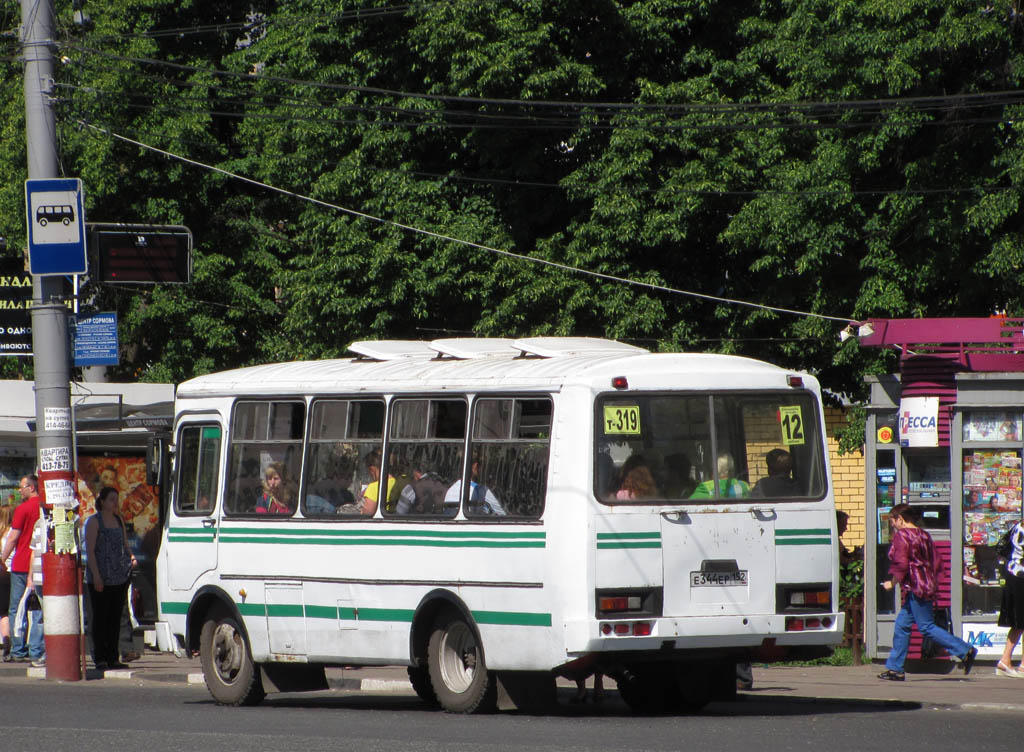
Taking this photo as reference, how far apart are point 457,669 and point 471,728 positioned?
132cm

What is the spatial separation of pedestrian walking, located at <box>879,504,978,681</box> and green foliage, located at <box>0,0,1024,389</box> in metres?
6.82

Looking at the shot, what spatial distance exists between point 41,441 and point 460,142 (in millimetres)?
11333

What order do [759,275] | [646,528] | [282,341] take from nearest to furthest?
1. [646,528]
2. [759,275]
3. [282,341]

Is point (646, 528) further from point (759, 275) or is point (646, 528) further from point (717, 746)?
point (759, 275)

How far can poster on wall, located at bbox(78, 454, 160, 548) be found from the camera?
2117 cm

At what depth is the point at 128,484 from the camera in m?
21.5

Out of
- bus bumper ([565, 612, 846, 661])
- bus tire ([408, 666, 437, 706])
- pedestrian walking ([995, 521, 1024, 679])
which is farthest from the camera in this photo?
pedestrian walking ([995, 521, 1024, 679])

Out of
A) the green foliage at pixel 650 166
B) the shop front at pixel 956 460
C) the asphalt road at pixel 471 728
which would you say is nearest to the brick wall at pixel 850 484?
the green foliage at pixel 650 166

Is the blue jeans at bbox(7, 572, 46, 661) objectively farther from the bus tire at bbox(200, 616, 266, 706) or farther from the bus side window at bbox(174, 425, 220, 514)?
the bus tire at bbox(200, 616, 266, 706)

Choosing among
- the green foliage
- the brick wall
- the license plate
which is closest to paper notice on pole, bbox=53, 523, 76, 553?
the license plate

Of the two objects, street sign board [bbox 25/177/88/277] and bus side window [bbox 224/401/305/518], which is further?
street sign board [bbox 25/177/88/277]

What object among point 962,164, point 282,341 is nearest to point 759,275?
point 962,164

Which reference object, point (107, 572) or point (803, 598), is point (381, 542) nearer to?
point (803, 598)

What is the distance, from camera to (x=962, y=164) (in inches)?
883
